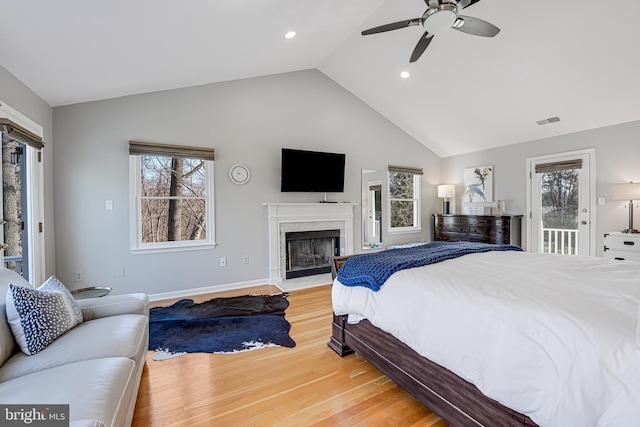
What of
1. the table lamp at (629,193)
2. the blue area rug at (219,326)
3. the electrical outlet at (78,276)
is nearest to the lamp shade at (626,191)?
the table lamp at (629,193)

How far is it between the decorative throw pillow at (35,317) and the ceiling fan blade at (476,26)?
3.53 metres

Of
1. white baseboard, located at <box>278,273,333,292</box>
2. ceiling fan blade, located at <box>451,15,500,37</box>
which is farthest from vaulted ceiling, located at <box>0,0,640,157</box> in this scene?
white baseboard, located at <box>278,273,333,292</box>

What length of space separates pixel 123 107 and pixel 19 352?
312cm

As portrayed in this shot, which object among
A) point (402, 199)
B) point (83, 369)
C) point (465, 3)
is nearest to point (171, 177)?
point (83, 369)

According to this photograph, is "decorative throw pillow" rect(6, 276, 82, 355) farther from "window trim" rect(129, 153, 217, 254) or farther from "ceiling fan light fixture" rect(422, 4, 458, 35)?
"ceiling fan light fixture" rect(422, 4, 458, 35)

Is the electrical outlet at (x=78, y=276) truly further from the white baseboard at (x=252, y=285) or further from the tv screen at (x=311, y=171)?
the tv screen at (x=311, y=171)

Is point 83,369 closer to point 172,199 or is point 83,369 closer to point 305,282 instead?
point 172,199

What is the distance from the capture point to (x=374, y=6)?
11.2 ft

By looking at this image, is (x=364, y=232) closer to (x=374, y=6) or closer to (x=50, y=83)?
(x=374, y=6)

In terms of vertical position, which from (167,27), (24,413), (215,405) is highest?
(167,27)

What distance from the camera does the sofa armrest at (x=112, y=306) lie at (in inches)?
77.2

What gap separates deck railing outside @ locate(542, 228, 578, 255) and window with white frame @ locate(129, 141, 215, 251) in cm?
539

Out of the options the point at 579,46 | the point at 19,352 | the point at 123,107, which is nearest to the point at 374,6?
the point at 579,46

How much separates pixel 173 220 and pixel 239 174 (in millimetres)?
1126
